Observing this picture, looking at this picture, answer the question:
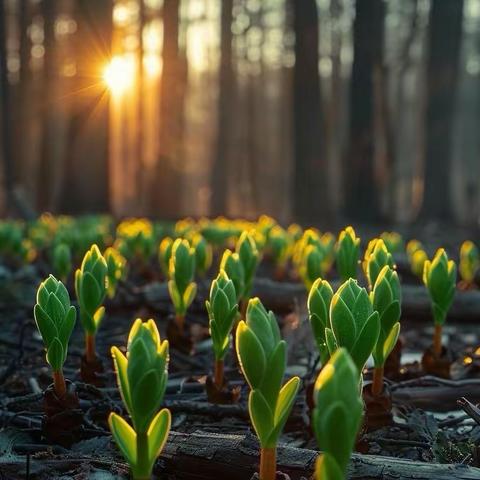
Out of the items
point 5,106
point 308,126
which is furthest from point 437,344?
point 5,106

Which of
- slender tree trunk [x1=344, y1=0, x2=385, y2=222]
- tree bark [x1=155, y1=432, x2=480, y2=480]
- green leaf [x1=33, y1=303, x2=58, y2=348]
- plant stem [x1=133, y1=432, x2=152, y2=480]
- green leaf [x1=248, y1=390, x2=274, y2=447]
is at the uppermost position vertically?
slender tree trunk [x1=344, y1=0, x2=385, y2=222]

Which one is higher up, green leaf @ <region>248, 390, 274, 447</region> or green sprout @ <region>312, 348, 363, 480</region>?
green sprout @ <region>312, 348, 363, 480</region>

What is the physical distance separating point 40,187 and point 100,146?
3989mm

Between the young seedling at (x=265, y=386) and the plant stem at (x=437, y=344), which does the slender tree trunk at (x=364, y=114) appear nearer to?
the plant stem at (x=437, y=344)

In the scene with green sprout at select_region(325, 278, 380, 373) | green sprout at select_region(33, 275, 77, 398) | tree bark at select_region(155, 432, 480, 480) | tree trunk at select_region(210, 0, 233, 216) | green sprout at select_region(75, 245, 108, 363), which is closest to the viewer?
tree bark at select_region(155, 432, 480, 480)

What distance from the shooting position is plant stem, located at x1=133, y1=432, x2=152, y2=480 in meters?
1.18

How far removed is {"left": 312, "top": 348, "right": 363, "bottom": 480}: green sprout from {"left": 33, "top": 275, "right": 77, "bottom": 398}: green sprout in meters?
0.82

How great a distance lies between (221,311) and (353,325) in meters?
0.44

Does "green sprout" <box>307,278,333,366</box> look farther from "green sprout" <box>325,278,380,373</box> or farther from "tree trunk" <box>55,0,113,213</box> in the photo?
"tree trunk" <box>55,0,113,213</box>

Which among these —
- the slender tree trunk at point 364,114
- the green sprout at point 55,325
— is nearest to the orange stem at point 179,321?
the green sprout at point 55,325

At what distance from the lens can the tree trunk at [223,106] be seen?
19141 millimetres

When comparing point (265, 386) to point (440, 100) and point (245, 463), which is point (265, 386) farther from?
point (440, 100)

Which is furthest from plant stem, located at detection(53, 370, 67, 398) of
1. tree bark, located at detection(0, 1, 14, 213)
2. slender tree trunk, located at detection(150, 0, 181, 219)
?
slender tree trunk, located at detection(150, 0, 181, 219)

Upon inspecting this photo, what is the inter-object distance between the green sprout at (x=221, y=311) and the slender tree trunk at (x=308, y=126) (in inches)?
396
